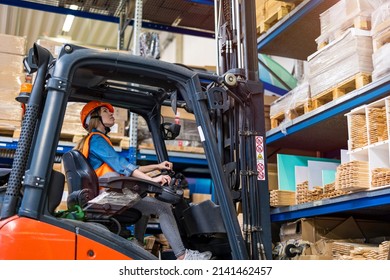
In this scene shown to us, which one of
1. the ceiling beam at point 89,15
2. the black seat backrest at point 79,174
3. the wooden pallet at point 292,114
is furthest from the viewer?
the ceiling beam at point 89,15

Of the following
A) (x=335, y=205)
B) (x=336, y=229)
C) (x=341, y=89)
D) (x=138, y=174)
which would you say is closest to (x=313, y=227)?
(x=336, y=229)

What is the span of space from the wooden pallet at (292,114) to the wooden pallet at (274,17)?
123 centimetres

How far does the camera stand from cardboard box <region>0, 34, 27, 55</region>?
7227 millimetres

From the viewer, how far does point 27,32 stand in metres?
17.8

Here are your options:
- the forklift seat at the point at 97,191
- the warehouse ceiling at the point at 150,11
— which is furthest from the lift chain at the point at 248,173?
the warehouse ceiling at the point at 150,11

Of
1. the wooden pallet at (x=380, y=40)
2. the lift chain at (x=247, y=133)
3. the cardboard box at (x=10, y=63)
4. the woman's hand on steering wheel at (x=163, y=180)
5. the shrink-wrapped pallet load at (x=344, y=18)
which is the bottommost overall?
the woman's hand on steering wheel at (x=163, y=180)

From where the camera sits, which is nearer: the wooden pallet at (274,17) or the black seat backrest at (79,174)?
the black seat backrest at (79,174)

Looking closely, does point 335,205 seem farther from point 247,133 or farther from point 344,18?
point 344,18

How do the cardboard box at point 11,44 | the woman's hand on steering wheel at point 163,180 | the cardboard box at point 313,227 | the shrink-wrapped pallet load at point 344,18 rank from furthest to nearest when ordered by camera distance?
the cardboard box at point 11,44, the cardboard box at point 313,227, the shrink-wrapped pallet load at point 344,18, the woman's hand on steering wheel at point 163,180

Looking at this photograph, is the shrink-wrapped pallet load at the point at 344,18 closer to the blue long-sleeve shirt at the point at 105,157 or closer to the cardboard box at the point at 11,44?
the blue long-sleeve shirt at the point at 105,157

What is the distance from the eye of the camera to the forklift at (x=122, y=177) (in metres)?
3.00

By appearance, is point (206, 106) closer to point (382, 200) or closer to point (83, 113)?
point (83, 113)

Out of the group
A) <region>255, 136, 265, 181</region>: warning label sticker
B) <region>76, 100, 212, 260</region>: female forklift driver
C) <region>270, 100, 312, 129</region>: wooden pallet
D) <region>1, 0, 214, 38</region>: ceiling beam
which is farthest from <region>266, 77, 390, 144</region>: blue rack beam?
<region>1, 0, 214, 38</region>: ceiling beam

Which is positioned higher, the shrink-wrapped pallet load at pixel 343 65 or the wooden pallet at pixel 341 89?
the shrink-wrapped pallet load at pixel 343 65
